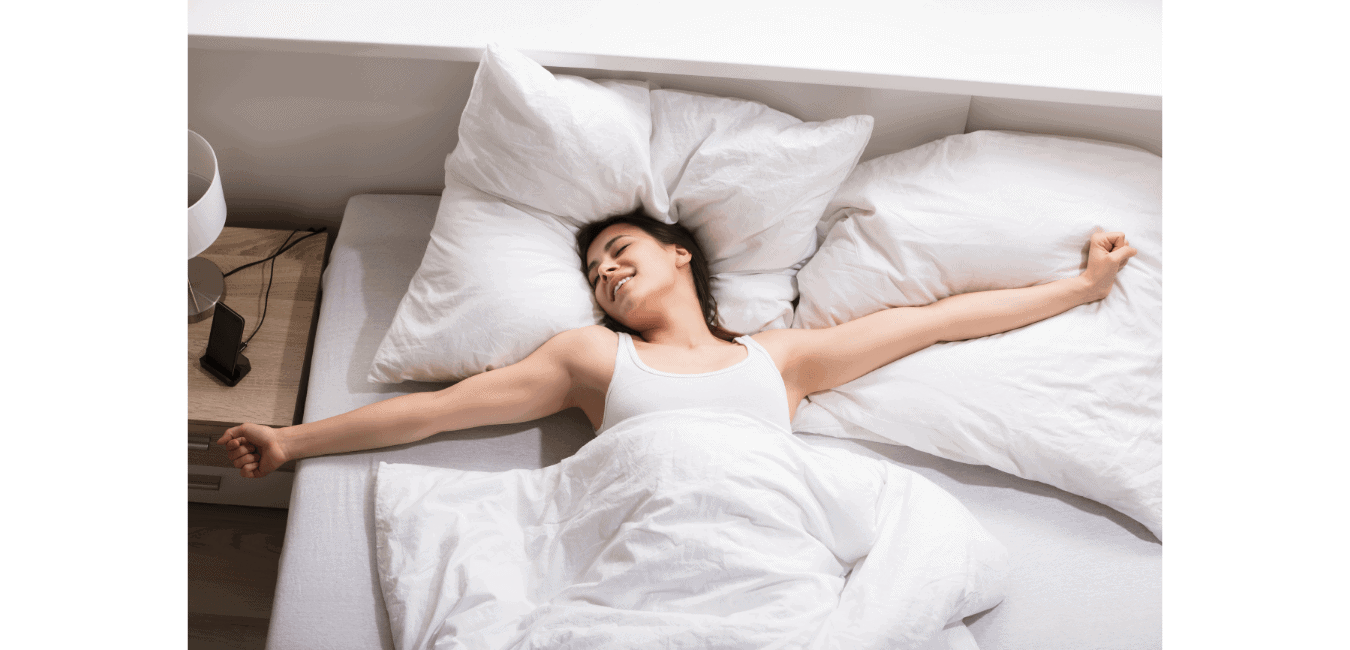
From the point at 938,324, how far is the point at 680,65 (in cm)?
65

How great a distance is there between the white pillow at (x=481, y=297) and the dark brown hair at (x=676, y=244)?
5 cm

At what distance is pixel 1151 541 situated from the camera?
132 centimetres

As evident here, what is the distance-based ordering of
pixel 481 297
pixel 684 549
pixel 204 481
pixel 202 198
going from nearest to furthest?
pixel 684 549 < pixel 202 198 < pixel 481 297 < pixel 204 481

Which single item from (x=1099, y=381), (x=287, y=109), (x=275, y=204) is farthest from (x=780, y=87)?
(x=275, y=204)

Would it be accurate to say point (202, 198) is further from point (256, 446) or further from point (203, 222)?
point (256, 446)

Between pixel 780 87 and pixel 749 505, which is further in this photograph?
pixel 780 87

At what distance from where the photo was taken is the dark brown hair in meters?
1.45

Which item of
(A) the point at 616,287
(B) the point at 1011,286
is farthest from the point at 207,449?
(B) the point at 1011,286

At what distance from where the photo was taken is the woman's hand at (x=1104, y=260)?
1369mm

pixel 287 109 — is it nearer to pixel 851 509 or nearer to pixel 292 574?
pixel 292 574

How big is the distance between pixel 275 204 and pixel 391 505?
2.60 feet

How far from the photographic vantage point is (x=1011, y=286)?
4.69 feet
